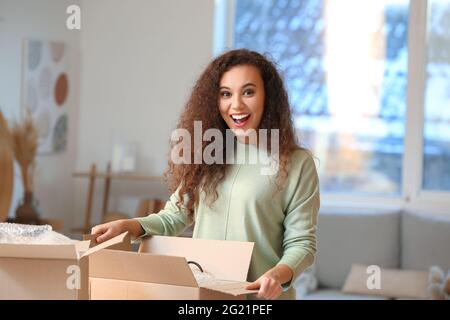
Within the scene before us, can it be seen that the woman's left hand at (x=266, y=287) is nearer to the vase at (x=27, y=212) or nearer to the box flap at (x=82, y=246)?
the box flap at (x=82, y=246)

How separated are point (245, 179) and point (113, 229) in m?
0.31

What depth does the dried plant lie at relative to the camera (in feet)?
14.7

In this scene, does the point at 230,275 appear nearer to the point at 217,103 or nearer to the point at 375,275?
the point at 217,103

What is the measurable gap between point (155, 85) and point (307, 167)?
333 cm

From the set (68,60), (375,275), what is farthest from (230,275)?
(68,60)

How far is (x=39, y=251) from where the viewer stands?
4.81ft

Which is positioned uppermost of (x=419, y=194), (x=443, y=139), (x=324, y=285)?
(x=443, y=139)

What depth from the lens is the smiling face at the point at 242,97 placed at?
1.84 m

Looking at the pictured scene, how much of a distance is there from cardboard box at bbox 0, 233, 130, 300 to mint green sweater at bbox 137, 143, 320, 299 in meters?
0.36

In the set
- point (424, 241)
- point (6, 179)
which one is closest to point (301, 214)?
point (424, 241)

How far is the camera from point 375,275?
13.7ft

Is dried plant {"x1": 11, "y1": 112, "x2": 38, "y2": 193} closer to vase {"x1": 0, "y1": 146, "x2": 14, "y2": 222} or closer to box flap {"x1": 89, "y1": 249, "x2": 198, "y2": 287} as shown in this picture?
vase {"x1": 0, "y1": 146, "x2": 14, "y2": 222}

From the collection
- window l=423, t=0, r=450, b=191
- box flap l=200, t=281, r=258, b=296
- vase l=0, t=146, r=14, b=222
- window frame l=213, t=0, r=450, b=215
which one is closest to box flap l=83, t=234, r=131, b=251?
box flap l=200, t=281, r=258, b=296

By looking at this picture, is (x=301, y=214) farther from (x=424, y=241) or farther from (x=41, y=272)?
(x=424, y=241)
